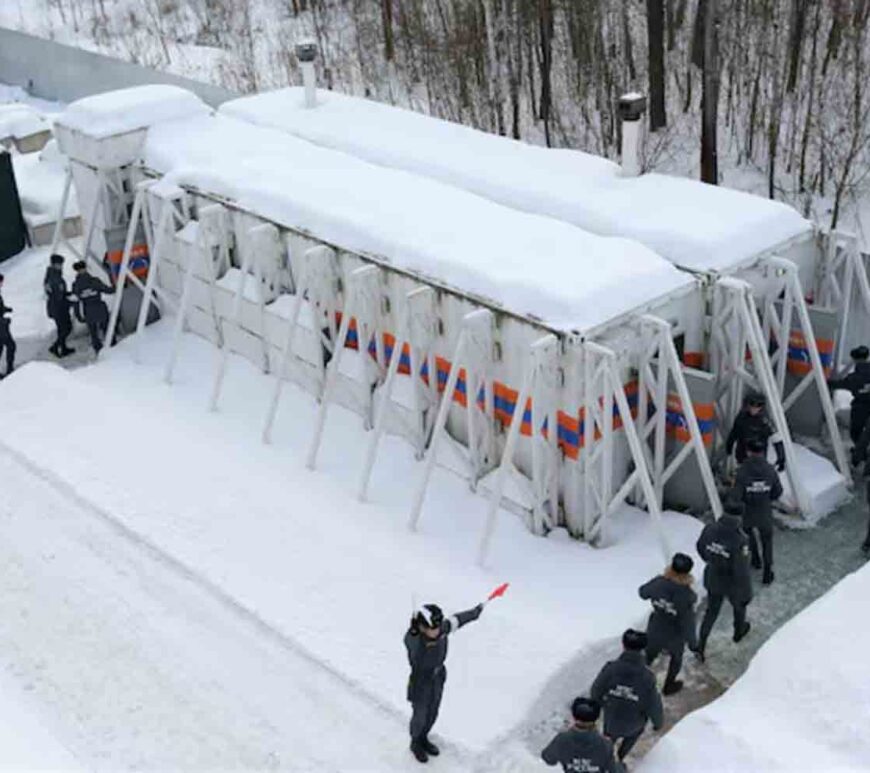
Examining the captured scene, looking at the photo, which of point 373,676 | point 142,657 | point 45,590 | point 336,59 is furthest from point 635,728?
point 336,59

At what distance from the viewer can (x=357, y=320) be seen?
11.1 metres

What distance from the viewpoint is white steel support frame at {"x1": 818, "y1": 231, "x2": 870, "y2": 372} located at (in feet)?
35.8

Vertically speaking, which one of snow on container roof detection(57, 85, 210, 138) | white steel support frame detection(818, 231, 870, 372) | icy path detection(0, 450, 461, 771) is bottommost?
icy path detection(0, 450, 461, 771)

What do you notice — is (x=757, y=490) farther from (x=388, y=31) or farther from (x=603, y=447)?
(x=388, y=31)

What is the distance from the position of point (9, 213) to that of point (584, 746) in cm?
1207

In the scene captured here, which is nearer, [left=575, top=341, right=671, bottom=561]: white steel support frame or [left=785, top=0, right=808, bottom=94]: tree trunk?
[left=575, top=341, right=671, bottom=561]: white steel support frame

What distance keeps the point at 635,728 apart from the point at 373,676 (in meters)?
1.91

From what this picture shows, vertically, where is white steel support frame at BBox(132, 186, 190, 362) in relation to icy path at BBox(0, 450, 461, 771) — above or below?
above

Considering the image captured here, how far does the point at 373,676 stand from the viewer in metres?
8.42

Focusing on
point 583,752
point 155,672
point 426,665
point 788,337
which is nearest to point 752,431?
point 788,337

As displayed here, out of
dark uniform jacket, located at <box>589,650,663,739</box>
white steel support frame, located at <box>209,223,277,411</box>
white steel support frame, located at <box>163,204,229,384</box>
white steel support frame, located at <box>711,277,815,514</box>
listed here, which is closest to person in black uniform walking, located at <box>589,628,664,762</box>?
dark uniform jacket, located at <box>589,650,663,739</box>

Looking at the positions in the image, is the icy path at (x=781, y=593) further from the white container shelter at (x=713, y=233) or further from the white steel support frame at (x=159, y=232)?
the white steel support frame at (x=159, y=232)

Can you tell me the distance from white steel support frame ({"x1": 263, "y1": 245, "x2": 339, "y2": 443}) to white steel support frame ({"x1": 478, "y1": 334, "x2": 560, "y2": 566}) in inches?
98.7

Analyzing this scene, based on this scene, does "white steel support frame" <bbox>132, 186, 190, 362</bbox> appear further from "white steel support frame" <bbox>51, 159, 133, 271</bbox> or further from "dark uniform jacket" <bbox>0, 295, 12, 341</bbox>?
"dark uniform jacket" <bbox>0, 295, 12, 341</bbox>
